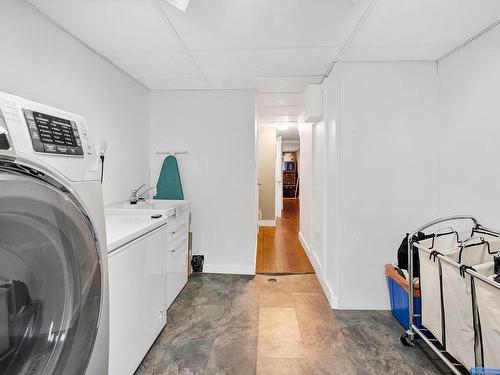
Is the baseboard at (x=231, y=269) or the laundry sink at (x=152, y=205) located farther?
the baseboard at (x=231, y=269)

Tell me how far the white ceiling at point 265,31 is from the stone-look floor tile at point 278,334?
2.10 m

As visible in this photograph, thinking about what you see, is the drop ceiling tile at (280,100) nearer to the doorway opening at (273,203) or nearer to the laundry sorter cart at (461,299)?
the doorway opening at (273,203)

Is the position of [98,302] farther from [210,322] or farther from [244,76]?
[244,76]

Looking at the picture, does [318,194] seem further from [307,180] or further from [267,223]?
[267,223]

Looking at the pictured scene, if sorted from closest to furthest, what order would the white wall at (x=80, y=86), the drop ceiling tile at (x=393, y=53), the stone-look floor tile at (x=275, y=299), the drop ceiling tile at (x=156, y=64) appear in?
1. the white wall at (x=80, y=86)
2. the drop ceiling tile at (x=393, y=53)
3. the drop ceiling tile at (x=156, y=64)
4. the stone-look floor tile at (x=275, y=299)

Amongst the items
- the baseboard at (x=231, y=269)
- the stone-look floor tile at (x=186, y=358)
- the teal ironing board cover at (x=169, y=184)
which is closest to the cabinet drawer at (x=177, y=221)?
the teal ironing board cover at (x=169, y=184)

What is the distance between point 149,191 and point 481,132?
3.02 metres

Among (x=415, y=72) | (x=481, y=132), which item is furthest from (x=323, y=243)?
(x=415, y=72)

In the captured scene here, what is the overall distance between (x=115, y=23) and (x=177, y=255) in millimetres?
1808

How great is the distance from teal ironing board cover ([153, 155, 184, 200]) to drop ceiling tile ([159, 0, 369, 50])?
1397 mm

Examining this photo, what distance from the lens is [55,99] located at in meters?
1.72

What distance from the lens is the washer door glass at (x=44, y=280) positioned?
2.19ft

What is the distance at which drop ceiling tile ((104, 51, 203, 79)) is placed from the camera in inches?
83.8

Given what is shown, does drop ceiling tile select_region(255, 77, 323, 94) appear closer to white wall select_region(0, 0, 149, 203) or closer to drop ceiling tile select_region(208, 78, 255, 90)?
drop ceiling tile select_region(208, 78, 255, 90)
